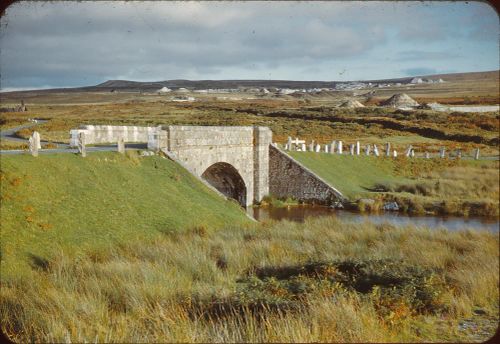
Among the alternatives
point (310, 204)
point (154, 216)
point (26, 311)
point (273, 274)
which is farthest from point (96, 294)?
point (310, 204)

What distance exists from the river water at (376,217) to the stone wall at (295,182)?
111 cm

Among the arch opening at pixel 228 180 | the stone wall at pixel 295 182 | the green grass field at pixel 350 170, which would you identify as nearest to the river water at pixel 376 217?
the stone wall at pixel 295 182

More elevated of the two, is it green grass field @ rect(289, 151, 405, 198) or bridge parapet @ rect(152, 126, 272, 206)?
bridge parapet @ rect(152, 126, 272, 206)

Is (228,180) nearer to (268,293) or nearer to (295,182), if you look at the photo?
(295,182)

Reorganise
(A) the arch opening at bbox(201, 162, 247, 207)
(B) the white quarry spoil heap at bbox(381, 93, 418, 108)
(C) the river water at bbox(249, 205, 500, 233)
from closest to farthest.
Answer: (C) the river water at bbox(249, 205, 500, 233)
(A) the arch opening at bbox(201, 162, 247, 207)
(B) the white quarry spoil heap at bbox(381, 93, 418, 108)

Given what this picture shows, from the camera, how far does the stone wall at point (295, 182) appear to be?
87.4 ft

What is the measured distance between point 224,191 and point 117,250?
16.8 metres

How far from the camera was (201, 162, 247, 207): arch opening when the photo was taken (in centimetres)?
2619

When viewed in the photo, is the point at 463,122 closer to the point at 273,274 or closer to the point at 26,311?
the point at 273,274

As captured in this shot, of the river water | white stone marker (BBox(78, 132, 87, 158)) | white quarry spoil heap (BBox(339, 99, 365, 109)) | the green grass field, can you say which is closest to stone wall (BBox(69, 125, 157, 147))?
white stone marker (BBox(78, 132, 87, 158))

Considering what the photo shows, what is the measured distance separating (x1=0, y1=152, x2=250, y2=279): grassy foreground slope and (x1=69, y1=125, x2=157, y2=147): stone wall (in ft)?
6.89

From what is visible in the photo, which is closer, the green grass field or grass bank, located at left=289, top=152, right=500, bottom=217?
grass bank, located at left=289, top=152, right=500, bottom=217

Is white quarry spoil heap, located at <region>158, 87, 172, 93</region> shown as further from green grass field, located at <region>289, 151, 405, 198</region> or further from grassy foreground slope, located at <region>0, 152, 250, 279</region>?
grassy foreground slope, located at <region>0, 152, 250, 279</region>

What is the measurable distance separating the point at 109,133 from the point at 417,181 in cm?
1706
